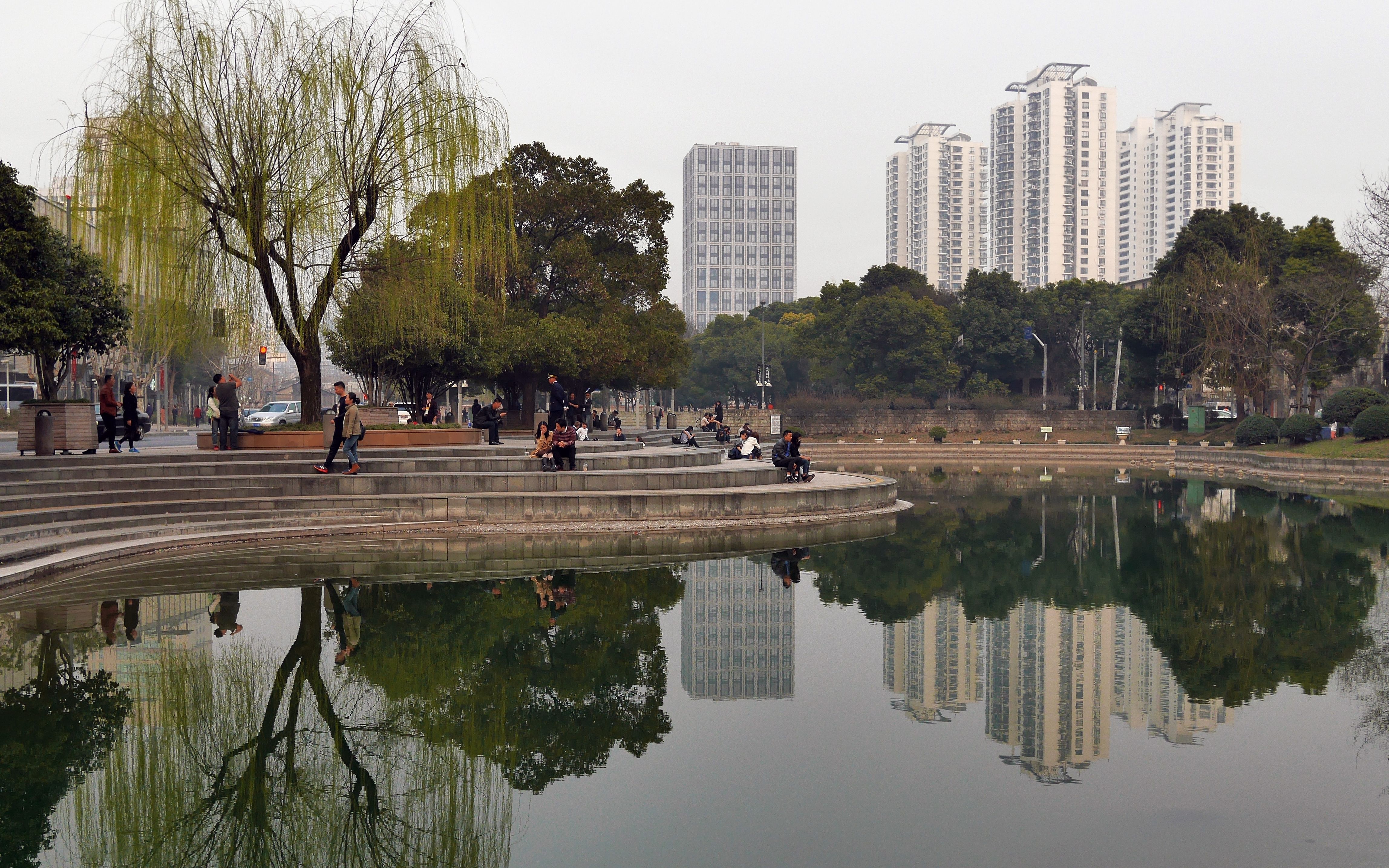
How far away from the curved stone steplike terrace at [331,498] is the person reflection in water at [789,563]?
7.65 ft

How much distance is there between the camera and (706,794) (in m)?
5.92

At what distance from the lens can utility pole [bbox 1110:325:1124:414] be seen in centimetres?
5959

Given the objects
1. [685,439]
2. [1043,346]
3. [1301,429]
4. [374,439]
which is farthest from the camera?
[1043,346]

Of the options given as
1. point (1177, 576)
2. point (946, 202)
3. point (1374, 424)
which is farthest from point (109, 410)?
point (946, 202)

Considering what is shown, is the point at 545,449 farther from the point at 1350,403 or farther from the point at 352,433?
the point at 1350,403

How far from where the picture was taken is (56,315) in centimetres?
1689

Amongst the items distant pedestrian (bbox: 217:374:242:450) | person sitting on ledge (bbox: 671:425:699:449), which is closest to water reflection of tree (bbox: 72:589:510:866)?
distant pedestrian (bbox: 217:374:242:450)

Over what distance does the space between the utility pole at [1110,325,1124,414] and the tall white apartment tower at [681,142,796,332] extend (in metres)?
107

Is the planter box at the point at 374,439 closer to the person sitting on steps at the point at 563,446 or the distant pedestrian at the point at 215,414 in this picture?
the distant pedestrian at the point at 215,414

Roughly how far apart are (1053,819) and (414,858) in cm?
332

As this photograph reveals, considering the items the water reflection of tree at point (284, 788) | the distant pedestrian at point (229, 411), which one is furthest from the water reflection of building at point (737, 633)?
the distant pedestrian at point (229, 411)

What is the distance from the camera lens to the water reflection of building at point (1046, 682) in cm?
700

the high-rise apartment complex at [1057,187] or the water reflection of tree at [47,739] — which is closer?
the water reflection of tree at [47,739]

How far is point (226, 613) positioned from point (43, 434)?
10292 mm
